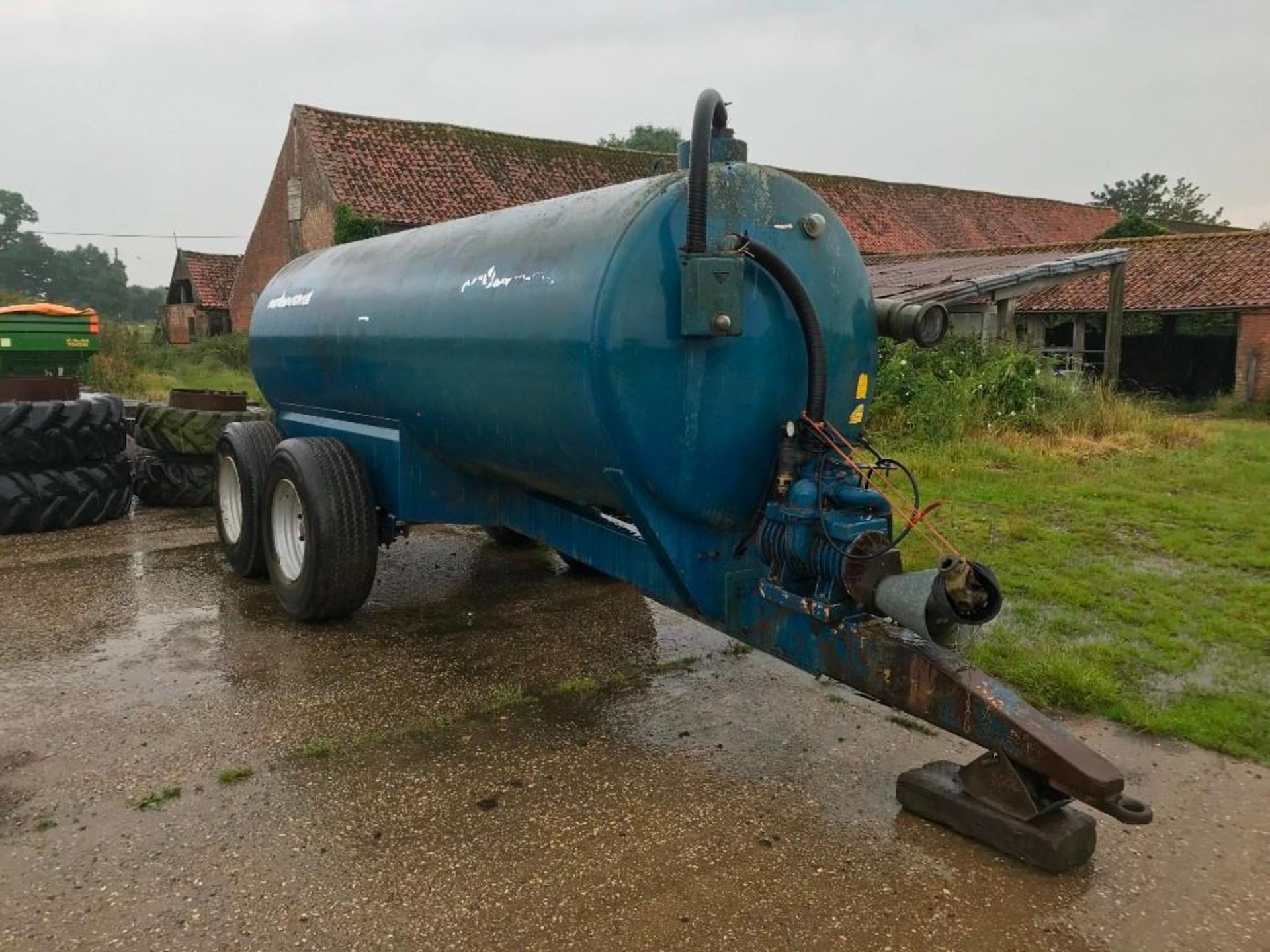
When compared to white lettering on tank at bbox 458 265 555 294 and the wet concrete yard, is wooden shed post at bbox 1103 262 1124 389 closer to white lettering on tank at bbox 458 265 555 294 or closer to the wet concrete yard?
the wet concrete yard

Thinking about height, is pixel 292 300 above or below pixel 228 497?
above

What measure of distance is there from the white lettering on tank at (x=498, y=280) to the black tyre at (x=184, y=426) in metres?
4.69

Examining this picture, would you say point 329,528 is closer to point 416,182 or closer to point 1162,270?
point 416,182

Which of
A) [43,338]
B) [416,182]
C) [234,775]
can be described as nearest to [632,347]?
[234,775]

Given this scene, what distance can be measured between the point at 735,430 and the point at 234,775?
7.45 feet

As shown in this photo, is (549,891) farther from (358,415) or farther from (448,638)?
(358,415)

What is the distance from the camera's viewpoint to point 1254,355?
66.5 feet

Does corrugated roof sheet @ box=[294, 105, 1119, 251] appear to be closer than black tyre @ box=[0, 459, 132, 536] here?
No

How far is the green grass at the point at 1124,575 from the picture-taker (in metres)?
4.50

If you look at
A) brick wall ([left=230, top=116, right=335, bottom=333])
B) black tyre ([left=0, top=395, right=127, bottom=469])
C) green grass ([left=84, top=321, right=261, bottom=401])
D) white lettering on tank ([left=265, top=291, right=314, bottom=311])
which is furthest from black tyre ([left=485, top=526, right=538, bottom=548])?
brick wall ([left=230, top=116, right=335, bottom=333])

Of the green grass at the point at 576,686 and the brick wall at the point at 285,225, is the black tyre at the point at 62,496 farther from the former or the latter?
the brick wall at the point at 285,225

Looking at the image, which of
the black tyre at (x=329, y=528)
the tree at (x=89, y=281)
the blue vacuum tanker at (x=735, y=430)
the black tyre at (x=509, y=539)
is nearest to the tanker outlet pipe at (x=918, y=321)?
the blue vacuum tanker at (x=735, y=430)

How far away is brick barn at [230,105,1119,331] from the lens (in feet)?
72.9

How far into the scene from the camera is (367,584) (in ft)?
18.0
